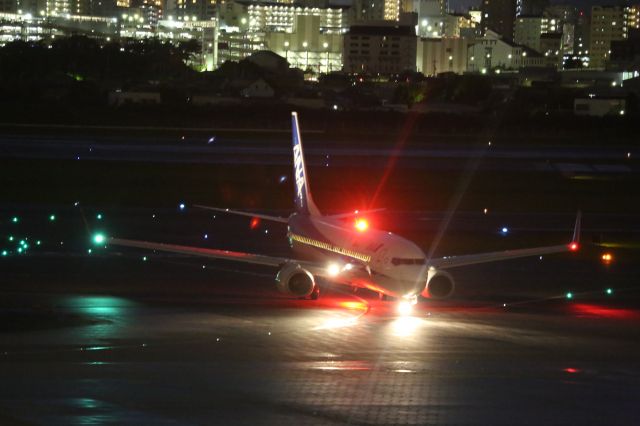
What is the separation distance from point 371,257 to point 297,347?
A: 22.1 feet

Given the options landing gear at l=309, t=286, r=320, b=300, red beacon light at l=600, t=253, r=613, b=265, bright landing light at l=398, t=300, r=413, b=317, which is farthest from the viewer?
red beacon light at l=600, t=253, r=613, b=265

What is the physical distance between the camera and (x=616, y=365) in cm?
2555

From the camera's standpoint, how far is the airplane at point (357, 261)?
3231 cm

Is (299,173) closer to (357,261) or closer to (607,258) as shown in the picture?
(357,261)

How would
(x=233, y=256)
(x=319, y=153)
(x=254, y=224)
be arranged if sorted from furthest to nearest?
(x=319, y=153)
(x=254, y=224)
(x=233, y=256)

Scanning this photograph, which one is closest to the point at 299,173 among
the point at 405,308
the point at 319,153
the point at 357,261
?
the point at 357,261

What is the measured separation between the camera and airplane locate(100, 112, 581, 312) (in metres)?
32.3

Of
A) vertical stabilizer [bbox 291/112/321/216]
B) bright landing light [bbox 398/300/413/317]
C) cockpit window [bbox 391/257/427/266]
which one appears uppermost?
vertical stabilizer [bbox 291/112/321/216]

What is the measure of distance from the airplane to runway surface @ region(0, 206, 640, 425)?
2.18ft

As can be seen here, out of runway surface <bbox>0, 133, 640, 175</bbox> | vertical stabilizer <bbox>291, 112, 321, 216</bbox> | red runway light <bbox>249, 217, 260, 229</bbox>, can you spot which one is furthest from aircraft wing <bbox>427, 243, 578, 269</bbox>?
runway surface <bbox>0, 133, 640, 175</bbox>

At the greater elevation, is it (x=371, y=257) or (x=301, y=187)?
(x=301, y=187)

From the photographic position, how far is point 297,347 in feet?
88.0

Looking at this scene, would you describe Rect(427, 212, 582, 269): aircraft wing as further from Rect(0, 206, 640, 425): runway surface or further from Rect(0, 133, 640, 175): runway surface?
Rect(0, 133, 640, 175): runway surface

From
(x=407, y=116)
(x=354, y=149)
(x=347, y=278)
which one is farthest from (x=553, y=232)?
(x=407, y=116)
